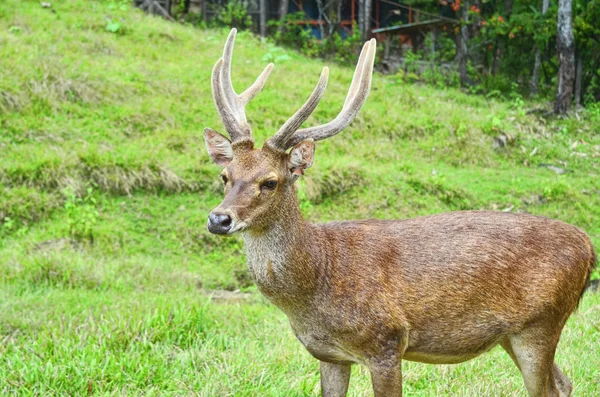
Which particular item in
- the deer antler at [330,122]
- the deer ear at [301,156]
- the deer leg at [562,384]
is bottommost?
the deer leg at [562,384]

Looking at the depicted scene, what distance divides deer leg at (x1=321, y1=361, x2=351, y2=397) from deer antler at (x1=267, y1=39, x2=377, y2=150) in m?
1.24

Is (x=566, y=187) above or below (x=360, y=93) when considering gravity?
below

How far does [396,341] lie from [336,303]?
35 centimetres

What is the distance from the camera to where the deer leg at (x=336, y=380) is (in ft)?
13.5

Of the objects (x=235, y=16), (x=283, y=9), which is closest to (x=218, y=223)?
(x=235, y=16)

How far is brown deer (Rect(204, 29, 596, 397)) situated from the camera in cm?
374

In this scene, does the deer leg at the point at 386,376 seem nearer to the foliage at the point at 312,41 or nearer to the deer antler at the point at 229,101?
the deer antler at the point at 229,101

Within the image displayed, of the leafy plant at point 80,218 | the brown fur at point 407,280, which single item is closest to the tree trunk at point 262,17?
the leafy plant at point 80,218

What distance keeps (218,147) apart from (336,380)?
1.42 m

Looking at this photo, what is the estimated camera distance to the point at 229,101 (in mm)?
4250

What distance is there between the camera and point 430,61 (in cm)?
1677

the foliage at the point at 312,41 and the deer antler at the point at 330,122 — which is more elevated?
the deer antler at the point at 330,122

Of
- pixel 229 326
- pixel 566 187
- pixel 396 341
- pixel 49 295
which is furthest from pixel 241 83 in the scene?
pixel 396 341

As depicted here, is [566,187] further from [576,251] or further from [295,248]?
[295,248]
